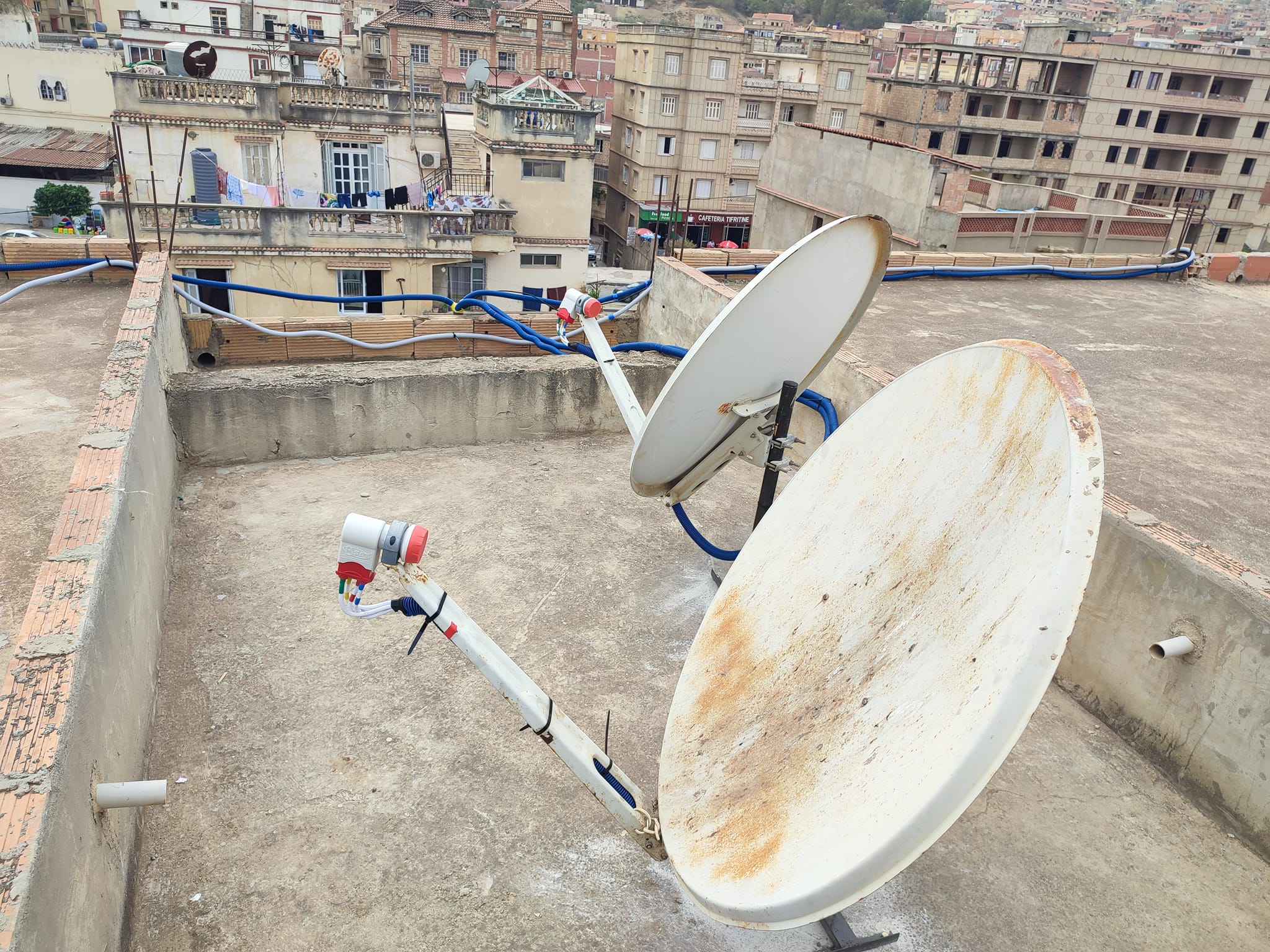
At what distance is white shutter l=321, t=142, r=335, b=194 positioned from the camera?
79.4 ft

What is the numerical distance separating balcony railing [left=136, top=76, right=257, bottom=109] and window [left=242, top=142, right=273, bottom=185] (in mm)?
943

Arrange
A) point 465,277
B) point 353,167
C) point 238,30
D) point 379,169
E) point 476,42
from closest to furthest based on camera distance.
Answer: point 465,277, point 353,167, point 379,169, point 238,30, point 476,42

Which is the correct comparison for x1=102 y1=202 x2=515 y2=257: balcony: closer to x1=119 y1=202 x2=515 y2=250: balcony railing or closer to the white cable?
x1=119 y1=202 x2=515 y2=250: balcony railing

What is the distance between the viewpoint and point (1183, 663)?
14.6ft

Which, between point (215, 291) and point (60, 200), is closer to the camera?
point (215, 291)

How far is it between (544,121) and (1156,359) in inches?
709

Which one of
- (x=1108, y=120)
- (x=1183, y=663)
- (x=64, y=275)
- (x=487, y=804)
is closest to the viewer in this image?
(x=487, y=804)

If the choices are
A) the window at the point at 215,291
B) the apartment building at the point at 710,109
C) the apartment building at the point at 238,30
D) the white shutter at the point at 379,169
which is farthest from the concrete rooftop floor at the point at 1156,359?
the apartment building at the point at 238,30

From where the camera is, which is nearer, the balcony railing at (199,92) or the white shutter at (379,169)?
the balcony railing at (199,92)

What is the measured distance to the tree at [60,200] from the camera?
93.0ft

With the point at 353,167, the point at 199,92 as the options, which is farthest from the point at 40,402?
the point at 353,167

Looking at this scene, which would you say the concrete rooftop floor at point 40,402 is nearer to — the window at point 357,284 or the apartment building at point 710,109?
the window at point 357,284

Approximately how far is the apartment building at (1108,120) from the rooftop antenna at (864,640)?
131 feet

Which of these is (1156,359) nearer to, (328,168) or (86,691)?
(86,691)
